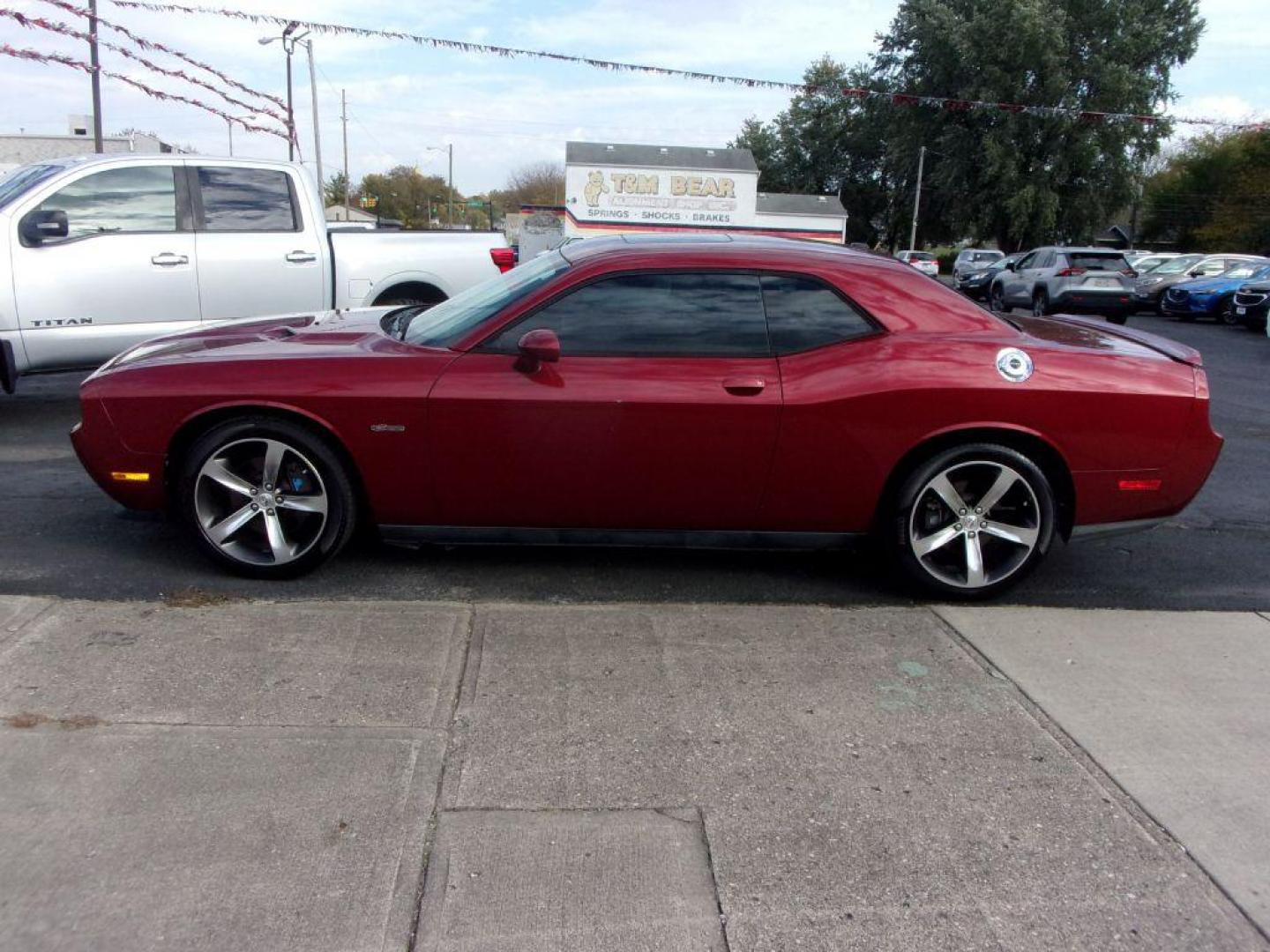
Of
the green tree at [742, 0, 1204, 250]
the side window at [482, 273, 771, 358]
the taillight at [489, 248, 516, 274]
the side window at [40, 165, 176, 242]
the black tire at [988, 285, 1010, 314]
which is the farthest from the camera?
the green tree at [742, 0, 1204, 250]

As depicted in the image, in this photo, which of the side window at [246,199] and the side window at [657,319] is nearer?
the side window at [657,319]

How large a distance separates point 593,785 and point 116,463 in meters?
2.62

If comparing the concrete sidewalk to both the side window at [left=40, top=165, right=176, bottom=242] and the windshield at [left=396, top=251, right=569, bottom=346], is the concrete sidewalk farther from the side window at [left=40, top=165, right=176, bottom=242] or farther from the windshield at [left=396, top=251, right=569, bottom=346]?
the side window at [left=40, top=165, right=176, bottom=242]

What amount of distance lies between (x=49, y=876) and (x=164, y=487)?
85.0 inches

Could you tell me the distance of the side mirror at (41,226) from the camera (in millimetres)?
6918

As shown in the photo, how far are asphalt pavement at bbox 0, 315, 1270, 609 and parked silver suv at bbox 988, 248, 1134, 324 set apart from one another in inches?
635

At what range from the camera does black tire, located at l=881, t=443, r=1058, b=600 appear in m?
4.46

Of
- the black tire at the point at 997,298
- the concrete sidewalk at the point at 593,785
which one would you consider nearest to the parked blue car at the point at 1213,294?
the black tire at the point at 997,298

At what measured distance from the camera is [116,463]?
443cm

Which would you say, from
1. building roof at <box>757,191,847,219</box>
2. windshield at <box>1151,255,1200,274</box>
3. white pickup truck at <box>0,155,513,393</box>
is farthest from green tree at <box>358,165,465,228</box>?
white pickup truck at <box>0,155,513,393</box>

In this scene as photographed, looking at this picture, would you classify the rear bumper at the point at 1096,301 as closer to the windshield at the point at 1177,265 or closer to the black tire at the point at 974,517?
the windshield at the point at 1177,265

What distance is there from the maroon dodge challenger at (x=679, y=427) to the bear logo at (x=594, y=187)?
20836 millimetres

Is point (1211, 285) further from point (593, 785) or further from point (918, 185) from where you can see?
point (918, 185)

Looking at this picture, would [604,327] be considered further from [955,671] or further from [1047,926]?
[1047,926]
